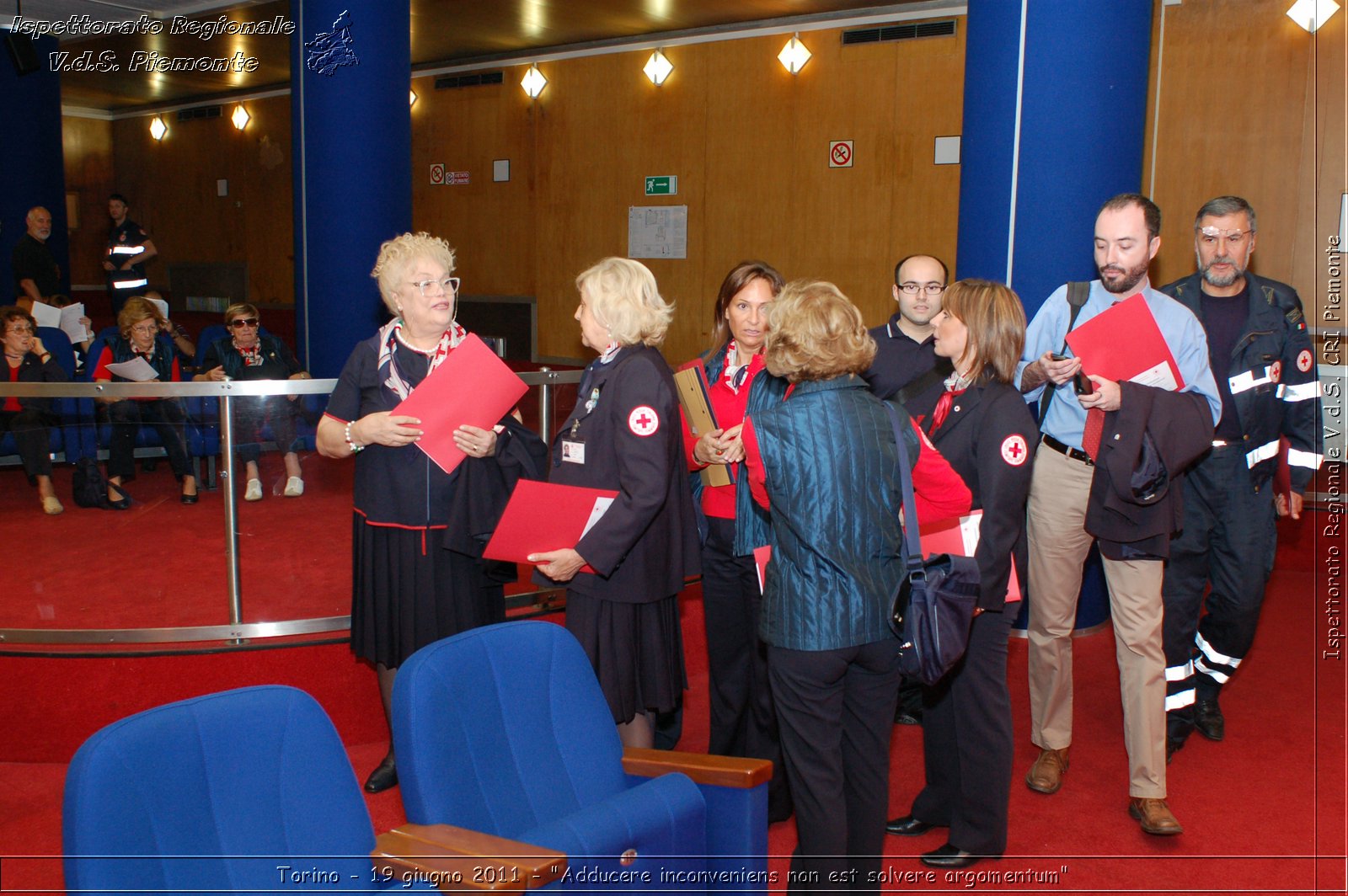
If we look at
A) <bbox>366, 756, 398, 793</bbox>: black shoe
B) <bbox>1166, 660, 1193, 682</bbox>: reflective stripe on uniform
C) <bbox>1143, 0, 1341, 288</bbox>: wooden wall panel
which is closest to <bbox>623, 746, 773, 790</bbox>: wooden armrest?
<bbox>366, 756, 398, 793</bbox>: black shoe

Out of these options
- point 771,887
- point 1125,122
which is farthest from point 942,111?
point 771,887

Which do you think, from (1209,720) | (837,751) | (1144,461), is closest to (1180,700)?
(1209,720)

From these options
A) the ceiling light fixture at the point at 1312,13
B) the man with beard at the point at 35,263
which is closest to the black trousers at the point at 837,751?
the ceiling light fixture at the point at 1312,13

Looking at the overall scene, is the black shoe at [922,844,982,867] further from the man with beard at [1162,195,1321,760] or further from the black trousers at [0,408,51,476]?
the black trousers at [0,408,51,476]

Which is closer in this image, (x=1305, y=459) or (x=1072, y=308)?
(x=1072, y=308)

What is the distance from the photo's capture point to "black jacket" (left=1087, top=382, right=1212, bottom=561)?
2.99 metres

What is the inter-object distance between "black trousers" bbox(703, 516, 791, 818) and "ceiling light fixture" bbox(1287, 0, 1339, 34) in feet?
20.7

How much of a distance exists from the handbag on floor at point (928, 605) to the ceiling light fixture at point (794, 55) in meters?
8.22

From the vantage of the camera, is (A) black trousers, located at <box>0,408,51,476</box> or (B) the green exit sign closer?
(A) black trousers, located at <box>0,408,51,476</box>

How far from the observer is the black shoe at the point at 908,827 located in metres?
3.12

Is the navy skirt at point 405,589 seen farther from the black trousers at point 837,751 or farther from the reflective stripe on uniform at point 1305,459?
the reflective stripe on uniform at point 1305,459

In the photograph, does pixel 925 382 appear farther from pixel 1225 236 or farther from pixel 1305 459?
pixel 1305 459

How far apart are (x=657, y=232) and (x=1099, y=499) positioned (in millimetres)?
8372

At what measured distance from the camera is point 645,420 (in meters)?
2.73
